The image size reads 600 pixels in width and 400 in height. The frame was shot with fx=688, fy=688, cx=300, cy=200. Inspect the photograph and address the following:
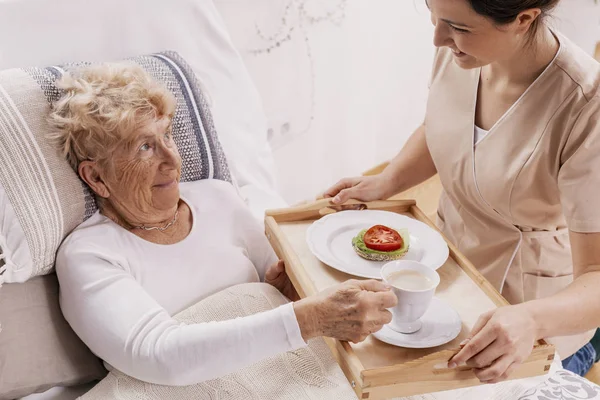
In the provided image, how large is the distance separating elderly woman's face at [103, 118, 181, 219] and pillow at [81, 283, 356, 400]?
0.26 m

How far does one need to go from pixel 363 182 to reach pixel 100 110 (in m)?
0.67

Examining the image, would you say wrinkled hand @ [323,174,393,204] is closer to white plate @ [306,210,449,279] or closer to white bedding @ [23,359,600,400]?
white plate @ [306,210,449,279]

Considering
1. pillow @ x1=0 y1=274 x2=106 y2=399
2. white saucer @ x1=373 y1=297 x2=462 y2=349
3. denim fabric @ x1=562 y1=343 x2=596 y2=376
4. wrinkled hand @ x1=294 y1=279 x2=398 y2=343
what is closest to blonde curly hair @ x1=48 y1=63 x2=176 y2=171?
pillow @ x1=0 y1=274 x2=106 y2=399

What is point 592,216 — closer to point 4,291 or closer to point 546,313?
point 546,313

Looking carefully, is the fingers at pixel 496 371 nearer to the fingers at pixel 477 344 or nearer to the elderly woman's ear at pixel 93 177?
the fingers at pixel 477 344

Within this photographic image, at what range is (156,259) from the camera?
1.51 metres

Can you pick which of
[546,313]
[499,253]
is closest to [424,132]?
[499,253]

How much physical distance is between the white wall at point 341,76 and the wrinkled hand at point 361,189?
1.02 m

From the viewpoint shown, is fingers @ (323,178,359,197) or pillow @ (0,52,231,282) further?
fingers @ (323,178,359,197)

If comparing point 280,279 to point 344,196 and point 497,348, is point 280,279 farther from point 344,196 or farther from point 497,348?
point 497,348

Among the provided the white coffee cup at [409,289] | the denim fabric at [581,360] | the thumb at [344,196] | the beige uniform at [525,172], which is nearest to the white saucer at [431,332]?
the white coffee cup at [409,289]

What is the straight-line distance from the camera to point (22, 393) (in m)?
1.35

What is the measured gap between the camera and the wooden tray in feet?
3.79

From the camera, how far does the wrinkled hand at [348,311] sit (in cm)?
122
